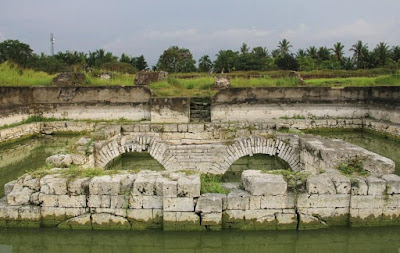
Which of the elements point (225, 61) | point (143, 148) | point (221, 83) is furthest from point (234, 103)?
point (225, 61)

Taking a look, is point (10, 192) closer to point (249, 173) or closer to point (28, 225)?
point (28, 225)

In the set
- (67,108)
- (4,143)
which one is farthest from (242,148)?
(67,108)

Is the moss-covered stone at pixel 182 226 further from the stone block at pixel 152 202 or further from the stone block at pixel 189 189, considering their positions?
the stone block at pixel 189 189

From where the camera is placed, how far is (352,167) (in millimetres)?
6434

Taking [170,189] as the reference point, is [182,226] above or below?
below

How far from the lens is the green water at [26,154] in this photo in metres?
9.32

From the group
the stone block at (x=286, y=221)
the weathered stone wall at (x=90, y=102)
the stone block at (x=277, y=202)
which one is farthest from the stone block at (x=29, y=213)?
the weathered stone wall at (x=90, y=102)

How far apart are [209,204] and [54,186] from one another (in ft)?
7.77

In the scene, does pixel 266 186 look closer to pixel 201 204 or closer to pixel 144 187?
pixel 201 204

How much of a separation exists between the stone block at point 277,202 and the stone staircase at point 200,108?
1022 centimetres

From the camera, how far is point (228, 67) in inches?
1810

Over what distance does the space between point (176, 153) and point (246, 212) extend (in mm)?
4248

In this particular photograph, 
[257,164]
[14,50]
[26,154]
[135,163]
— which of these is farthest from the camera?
[14,50]

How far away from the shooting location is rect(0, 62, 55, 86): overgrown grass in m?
17.3
